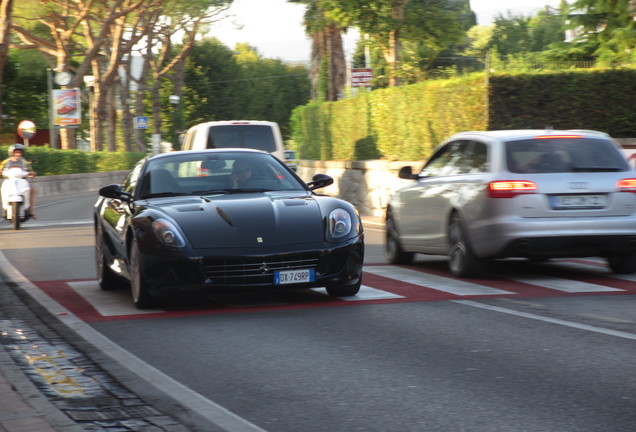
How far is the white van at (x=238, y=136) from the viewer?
82.7ft

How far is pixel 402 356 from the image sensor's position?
24.2ft

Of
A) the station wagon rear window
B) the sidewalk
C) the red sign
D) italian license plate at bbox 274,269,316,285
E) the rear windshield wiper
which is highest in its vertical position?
the red sign

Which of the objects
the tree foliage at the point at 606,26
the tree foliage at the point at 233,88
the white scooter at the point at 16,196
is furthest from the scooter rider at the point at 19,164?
the tree foliage at the point at 233,88

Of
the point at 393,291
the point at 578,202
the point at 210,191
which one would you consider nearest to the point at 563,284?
the point at 578,202

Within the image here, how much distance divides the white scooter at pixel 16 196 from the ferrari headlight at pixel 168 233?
1414 centimetres

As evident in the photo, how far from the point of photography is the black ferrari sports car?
948 centimetres

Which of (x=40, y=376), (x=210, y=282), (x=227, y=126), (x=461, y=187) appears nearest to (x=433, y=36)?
(x=227, y=126)

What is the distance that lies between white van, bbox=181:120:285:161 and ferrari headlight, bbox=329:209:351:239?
14989 mm

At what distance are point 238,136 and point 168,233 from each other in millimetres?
15938

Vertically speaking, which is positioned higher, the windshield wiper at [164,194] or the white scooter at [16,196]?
the windshield wiper at [164,194]

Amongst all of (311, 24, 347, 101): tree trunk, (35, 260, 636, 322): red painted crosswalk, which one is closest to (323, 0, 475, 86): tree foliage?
(311, 24, 347, 101): tree trunk

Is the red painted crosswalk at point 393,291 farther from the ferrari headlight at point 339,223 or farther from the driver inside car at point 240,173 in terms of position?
the driver inside car at point 240,173

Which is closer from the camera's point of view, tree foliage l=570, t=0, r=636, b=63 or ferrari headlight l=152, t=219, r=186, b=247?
ferrari headlight l=152, t=219, r=186, b=247

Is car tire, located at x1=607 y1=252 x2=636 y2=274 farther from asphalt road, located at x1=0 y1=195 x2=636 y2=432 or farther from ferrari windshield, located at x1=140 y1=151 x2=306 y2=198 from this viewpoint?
ferrari windshield, located at x1=140 y1=151 x2=306 y2=198
